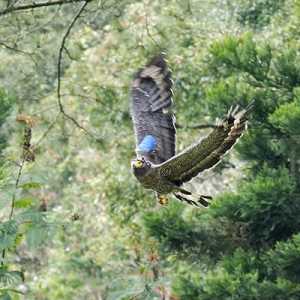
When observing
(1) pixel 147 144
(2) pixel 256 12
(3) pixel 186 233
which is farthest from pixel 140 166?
(2) pixel 256 12

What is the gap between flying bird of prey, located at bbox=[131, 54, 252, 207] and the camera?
12.5 feet

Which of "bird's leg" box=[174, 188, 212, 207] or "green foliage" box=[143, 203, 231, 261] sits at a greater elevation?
"green foliage" box=[143, 203, 231, 261]

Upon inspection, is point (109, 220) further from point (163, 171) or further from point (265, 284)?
point (163, 171)

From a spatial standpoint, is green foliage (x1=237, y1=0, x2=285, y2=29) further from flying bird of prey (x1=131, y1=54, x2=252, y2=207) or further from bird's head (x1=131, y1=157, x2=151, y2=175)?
bird's head (x1=131, y1=157, x2=151, y2=175)

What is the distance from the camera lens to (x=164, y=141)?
4.58 meters

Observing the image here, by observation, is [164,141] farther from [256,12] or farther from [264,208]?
[256,12]

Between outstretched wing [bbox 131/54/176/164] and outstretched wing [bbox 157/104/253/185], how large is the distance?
357mm

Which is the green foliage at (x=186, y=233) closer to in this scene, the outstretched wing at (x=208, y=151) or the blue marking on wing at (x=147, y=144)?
the blue marking on wing at (x=147, y=144)

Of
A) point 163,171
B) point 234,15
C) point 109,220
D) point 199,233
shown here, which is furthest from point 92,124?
point 163,171

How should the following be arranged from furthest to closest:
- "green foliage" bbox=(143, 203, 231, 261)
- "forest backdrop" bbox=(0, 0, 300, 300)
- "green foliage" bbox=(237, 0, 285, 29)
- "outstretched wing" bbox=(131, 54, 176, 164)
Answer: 1. "green foliage" bbox=(237, 0, 285, 29)
2. "green foliage" bbox=(143, 203, 231, 261)
3. "forest backdrop" bbox=(0, 0, 300, 300)
4. "outstretched wing" bbox=(131, 54, 176, 164)

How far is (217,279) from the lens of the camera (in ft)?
22.1

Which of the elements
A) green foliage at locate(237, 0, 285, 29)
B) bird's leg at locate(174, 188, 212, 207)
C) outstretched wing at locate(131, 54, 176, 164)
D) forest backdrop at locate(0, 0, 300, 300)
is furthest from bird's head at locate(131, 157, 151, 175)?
green foliage at locate(237, 0, 285, 29)

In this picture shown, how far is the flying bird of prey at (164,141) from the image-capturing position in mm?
3822

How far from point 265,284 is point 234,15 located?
12.7 feet
